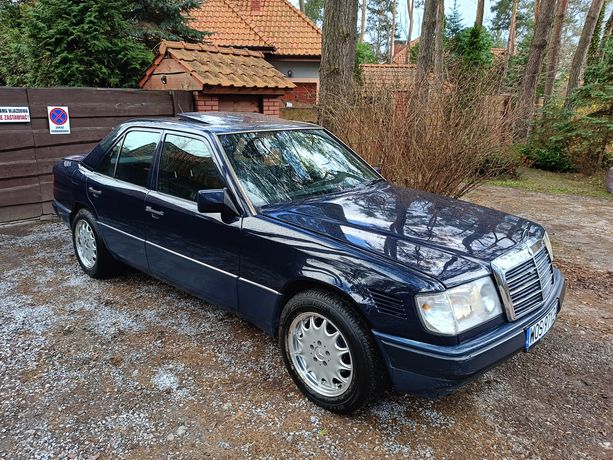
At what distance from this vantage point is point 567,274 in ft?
16.3

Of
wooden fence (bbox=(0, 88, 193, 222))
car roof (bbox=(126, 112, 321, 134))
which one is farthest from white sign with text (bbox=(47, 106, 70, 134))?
car roof (bbox=(126, 112, 321, 134))

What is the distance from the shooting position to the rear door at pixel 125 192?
380 centimetres

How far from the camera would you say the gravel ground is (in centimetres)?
246

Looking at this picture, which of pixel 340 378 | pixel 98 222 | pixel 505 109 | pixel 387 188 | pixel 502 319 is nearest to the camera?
pixel 502 319

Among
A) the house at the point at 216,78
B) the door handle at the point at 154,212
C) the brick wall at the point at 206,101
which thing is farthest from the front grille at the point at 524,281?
the brick wall at the point at 206,101

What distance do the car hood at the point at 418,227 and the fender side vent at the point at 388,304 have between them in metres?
0.20

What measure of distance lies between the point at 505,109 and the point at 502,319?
485cm

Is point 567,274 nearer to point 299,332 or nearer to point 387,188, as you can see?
point 387,188

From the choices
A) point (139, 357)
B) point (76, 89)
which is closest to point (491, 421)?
point (139, 357)

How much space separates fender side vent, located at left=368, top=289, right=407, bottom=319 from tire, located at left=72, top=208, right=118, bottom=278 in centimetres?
305

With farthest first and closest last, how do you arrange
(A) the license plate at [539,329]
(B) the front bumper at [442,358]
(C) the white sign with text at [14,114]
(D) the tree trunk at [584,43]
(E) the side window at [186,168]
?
(D) the tree trunk at [584,43], (C) the white sign with text at [14,114], (E) the side window at [186,168], (A) the license plate at [539,329], (B) the front bumper at [442,358]

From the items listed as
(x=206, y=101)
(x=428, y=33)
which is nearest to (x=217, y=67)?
(x=206, y=101)

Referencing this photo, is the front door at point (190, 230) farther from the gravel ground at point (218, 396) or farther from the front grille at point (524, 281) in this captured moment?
the front grille at point (524, 281)

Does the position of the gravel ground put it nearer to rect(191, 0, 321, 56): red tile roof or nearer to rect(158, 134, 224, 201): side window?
rect(158, 134, 224, 201): side window
